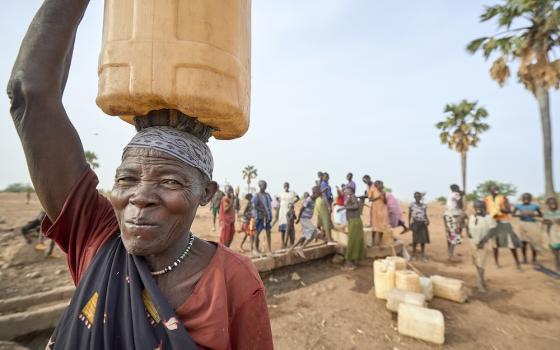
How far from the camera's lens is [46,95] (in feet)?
3.49

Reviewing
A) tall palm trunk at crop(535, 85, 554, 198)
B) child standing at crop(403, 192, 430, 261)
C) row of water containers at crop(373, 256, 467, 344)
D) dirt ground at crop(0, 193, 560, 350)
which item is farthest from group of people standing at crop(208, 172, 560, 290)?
tall palm trunk at crop(535, 85, 554, 198)

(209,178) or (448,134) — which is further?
(448,134)

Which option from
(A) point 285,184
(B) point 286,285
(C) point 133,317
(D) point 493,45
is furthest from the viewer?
(D) point 493,45

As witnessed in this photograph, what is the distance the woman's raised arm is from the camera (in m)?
1.04

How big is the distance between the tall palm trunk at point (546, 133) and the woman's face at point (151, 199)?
16018 millimetres

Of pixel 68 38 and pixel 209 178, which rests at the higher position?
pixel 68 38

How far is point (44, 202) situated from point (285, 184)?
8.58 metres

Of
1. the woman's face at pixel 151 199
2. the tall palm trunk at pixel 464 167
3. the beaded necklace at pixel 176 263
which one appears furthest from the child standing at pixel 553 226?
the tall palm trunk at pixel 464 167

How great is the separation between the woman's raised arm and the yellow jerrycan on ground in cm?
14

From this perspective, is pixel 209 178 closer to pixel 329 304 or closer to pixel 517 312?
pixel 329 304

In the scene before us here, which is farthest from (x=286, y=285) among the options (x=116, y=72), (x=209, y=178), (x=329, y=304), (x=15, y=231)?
(x=15, y=231)

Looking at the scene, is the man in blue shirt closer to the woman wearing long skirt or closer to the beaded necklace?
the woman wearing long skirt

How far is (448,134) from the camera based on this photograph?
71.5ft

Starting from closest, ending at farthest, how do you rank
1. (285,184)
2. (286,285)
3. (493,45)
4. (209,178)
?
(209,178), (286,285), (285,184), (493,45)
